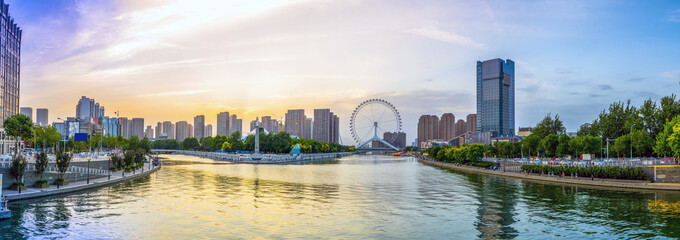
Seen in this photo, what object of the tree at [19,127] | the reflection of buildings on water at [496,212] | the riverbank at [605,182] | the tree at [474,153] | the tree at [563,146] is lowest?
the reflection of buildings on water at [496,212]

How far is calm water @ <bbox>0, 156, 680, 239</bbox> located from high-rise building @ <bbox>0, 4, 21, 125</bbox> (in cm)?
6111

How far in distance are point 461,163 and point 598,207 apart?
73.4 meters

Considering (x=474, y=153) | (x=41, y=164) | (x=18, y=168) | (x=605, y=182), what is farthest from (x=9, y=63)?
(x=605, y=182)

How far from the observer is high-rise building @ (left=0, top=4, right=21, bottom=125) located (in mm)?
87938

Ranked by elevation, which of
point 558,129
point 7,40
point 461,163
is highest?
point 7,40

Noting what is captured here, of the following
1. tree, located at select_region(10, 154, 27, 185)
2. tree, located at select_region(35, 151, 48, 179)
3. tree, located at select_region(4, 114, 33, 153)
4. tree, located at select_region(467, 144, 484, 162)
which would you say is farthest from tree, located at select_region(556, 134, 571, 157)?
tree, located at select_region(4, 114, 33, 153)

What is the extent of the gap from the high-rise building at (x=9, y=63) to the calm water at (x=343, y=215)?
201ft

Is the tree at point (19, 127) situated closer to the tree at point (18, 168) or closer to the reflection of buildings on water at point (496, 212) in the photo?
the tree at point (18, 168)

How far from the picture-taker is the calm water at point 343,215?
2700 cm

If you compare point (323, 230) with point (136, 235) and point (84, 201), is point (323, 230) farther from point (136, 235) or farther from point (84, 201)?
point (84, 201)

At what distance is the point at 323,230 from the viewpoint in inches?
1098

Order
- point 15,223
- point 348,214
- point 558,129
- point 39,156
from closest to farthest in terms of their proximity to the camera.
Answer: point 15,223 < point 348,214 < point 39,156 < point 558,129

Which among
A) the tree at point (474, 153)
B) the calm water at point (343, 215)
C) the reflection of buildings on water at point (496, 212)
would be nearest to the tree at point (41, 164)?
the calm water at point (343, 215)

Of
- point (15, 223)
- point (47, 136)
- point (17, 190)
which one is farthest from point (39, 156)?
point (47, 136)
